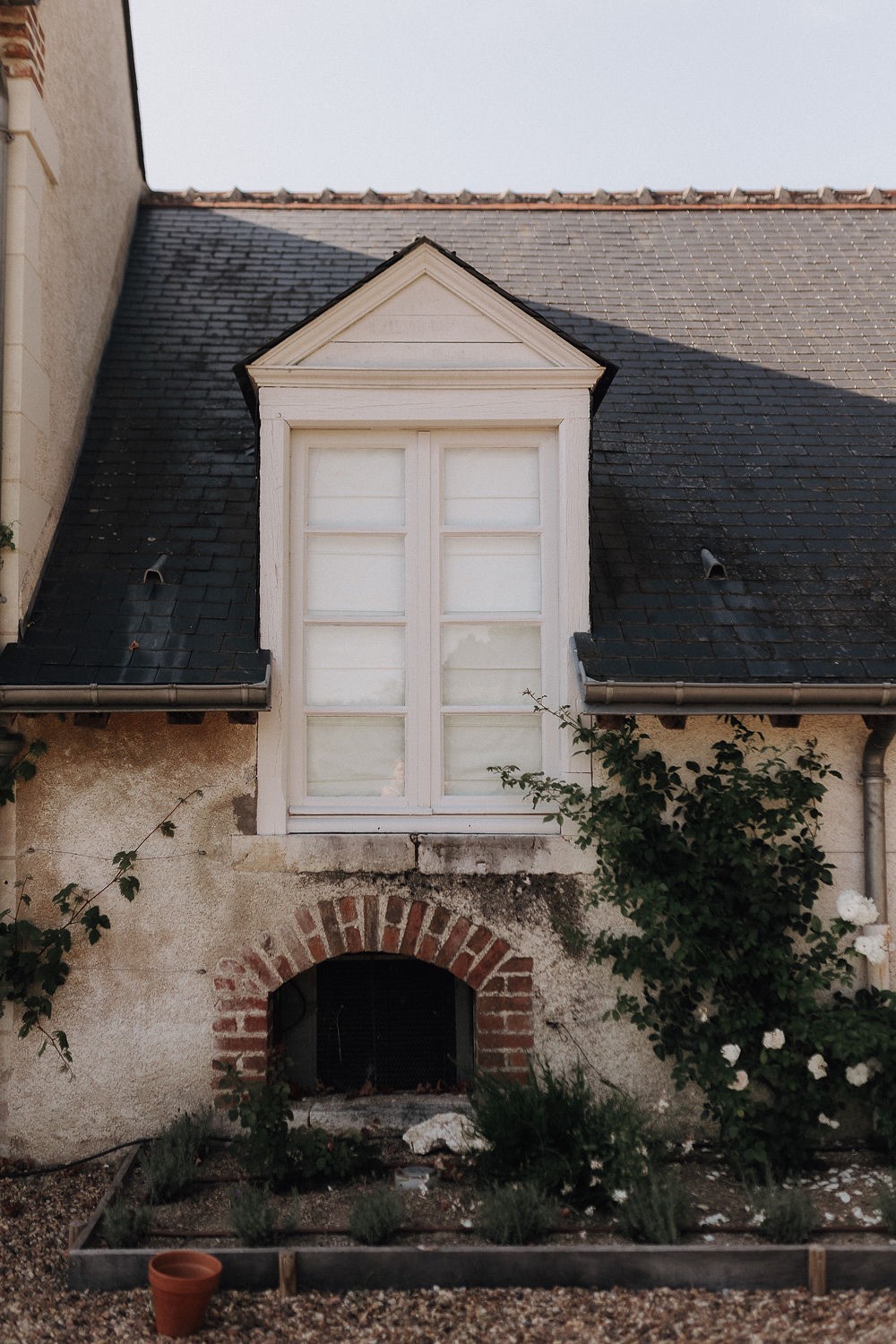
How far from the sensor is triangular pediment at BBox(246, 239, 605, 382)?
200 inches

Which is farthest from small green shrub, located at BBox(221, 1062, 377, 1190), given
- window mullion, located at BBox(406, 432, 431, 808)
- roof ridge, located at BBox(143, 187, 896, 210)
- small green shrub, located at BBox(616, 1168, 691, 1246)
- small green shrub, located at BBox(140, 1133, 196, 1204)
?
roof ridge, located at BBox(143, 187, 896, 210)

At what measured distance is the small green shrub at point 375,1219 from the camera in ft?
12.8

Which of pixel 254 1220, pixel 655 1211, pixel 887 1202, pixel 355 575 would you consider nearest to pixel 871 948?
pixel 887 1202

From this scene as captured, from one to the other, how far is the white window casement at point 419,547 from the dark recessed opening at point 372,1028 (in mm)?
1117

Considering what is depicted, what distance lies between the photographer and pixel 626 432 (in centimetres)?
623

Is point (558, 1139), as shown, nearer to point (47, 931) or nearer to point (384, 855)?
point (384, 855)

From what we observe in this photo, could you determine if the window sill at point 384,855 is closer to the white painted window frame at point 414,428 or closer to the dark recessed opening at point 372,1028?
the white painted window frame at point 414,428

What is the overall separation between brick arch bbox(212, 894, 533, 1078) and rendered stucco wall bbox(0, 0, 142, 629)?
6.58 ft

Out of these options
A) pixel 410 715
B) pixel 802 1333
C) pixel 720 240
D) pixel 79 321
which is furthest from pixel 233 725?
pixel 720 240

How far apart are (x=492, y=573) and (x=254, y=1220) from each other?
10.2 ft

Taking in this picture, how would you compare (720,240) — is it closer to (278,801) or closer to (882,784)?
(882,784)

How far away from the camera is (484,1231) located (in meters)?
3.97

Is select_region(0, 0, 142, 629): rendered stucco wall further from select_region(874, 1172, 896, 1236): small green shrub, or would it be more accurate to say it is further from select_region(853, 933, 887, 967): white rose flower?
select_region(874, 1172, 896, 1236): small green shrub

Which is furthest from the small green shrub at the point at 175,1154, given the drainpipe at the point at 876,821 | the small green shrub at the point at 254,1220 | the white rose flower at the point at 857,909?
the drainpipe at the point at 876,821
